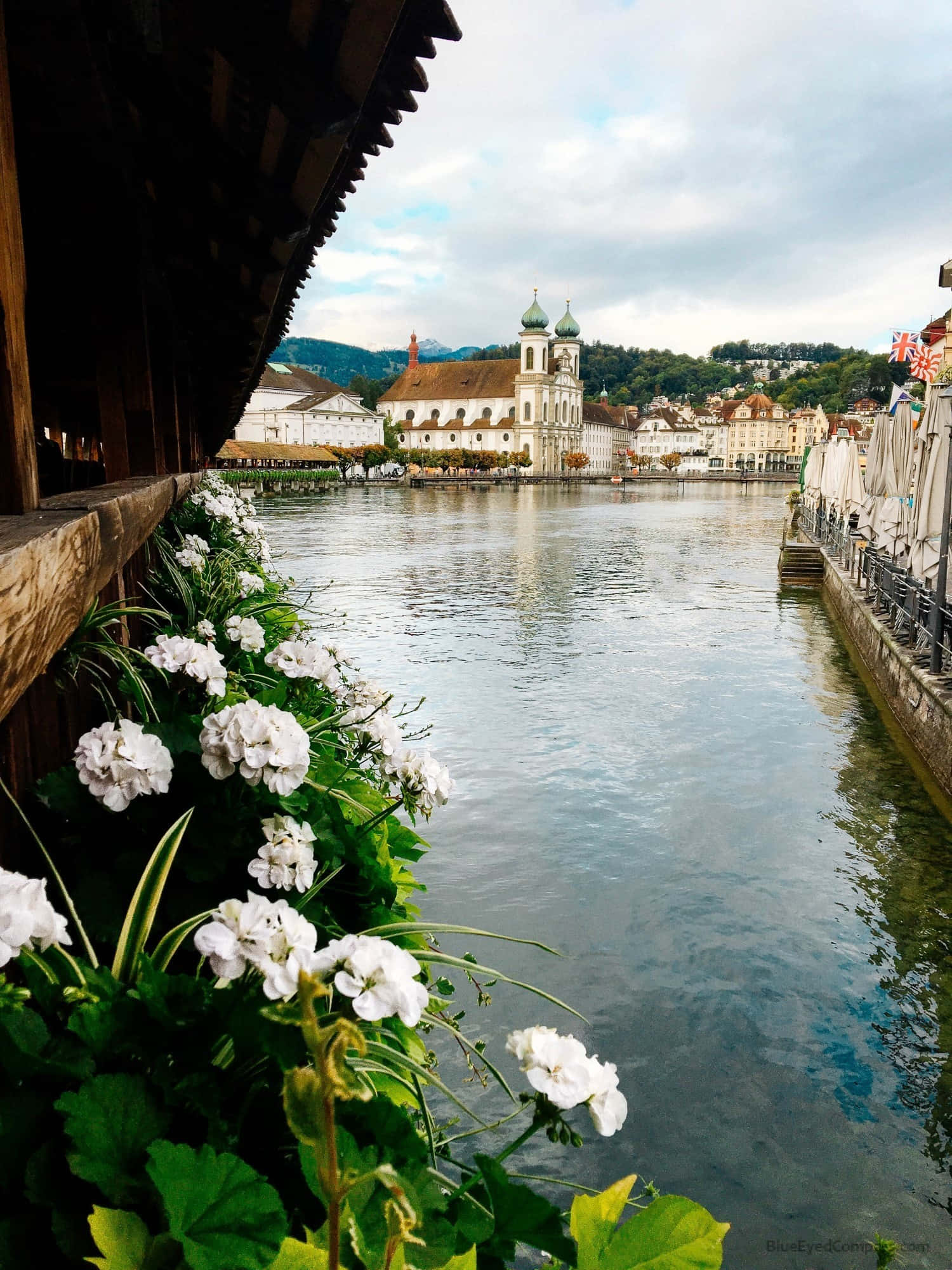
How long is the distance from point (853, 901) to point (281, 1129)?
524 cm

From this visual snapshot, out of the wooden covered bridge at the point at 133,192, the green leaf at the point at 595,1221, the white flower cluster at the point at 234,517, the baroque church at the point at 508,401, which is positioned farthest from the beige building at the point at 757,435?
the green leaf at the point at 595,1221

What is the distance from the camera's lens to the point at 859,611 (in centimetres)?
1309

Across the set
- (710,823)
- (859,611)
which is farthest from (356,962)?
(859,611)

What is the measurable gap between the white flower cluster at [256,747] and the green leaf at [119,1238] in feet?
3.02

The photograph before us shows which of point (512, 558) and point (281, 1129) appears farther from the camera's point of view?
point (512, 558)

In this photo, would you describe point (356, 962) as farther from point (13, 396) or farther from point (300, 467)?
point (300, 467)

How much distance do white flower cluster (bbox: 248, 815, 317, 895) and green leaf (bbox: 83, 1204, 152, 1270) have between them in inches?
32.4

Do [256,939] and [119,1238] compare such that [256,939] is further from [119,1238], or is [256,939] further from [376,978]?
[119,1238]

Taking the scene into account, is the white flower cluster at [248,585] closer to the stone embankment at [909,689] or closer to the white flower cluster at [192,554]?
the white flower cluster at [192,554]

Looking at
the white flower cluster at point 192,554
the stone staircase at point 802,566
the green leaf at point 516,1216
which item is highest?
the white flower cluster at point 192,554

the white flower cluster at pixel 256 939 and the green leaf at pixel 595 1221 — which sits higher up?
the white flower cluster at pixel 256 939

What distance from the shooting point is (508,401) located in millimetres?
120375

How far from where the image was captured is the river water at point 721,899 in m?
3.70

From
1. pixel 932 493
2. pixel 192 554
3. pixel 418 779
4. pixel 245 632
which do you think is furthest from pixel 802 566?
pixel 418 779
